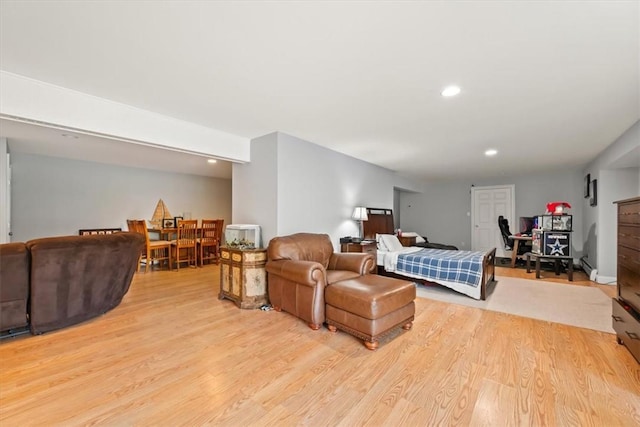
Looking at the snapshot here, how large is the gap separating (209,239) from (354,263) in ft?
13.4

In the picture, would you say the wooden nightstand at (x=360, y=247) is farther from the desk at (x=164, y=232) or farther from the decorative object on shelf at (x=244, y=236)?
the desk at (x=164, y=232)

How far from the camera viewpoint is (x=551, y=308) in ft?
11.0

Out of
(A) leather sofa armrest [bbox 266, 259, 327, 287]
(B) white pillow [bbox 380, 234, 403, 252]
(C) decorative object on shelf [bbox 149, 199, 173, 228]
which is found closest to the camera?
(A) leather sofa armrest [bbox 266, 259, 327, 287]

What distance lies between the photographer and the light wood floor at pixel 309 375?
1573mm

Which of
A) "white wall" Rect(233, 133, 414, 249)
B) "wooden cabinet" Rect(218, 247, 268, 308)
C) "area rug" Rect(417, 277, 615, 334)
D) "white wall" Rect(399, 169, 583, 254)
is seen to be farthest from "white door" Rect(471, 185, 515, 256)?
"wooden cabinet" Rect(218, 247, 268, 308)

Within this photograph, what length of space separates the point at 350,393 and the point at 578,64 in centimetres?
292

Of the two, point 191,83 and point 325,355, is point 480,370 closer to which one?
point 325,355

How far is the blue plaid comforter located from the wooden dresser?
4.65 ft

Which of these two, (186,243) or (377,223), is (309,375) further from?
(186,243)

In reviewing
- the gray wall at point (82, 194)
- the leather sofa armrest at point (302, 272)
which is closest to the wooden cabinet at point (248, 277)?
the leather sofa armrest at point (302, 272)

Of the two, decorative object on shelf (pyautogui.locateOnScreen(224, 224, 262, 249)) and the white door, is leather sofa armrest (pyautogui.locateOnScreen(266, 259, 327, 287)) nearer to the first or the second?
decorative object on shelf (pyautogui.locateOnScreen(224, 224, 262, 249))

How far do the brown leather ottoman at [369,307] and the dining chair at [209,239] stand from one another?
406 cm

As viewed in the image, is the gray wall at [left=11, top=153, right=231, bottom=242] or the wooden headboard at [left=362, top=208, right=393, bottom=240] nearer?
the gray wall at [left=11, top=153, right=231, bottom=242]

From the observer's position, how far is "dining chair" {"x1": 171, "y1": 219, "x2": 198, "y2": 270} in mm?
5707
